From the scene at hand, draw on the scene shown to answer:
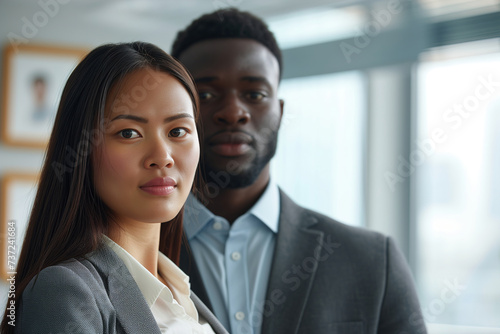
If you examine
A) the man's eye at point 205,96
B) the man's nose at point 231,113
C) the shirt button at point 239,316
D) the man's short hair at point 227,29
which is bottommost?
the shirt button at point 239,316

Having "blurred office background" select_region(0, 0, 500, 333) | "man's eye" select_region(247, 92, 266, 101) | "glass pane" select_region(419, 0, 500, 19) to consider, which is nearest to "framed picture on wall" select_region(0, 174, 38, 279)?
"blurred office background" select_region(0, 0, 500, 333)

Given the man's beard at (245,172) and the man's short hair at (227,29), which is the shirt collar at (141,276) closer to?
the man's beard at (245,172)

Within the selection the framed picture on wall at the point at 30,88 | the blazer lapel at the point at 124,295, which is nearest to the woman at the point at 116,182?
the blazer lapel at the point at 124,295

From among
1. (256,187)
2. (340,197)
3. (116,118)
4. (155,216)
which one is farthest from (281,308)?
(340,197)

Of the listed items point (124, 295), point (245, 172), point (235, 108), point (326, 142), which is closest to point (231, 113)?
point (235, 108)

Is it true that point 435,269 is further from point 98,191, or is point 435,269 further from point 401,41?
point 98,191

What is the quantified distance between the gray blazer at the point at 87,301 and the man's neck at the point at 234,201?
422 mm

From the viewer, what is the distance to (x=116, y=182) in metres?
0.70

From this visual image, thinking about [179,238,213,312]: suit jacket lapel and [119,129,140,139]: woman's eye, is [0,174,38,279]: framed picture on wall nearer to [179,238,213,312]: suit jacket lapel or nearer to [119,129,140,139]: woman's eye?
[179,238,213,312]: suit jacket lapel

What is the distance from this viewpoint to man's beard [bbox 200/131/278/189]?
1071 millimetres

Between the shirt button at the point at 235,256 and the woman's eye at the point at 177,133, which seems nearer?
the woman's eye at the point at 177,133

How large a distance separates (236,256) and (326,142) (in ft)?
5.37

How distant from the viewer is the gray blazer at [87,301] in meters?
0.60

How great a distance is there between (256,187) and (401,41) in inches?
53.4
